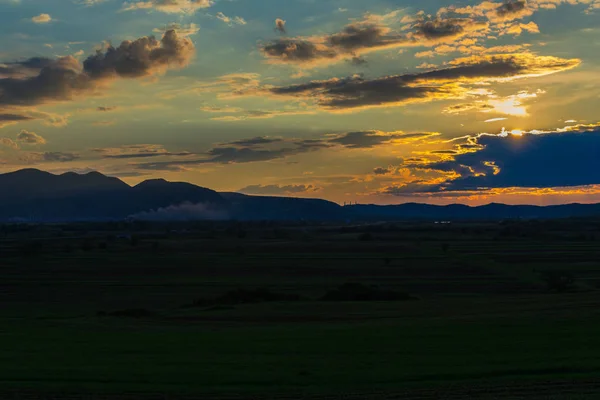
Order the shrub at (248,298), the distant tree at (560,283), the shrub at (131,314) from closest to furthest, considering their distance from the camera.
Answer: the shrub at (131,314) < the shrub at (248,298) < the distant tree at (560,283)

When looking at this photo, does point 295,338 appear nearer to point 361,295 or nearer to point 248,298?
point 248,298

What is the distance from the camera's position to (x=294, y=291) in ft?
217

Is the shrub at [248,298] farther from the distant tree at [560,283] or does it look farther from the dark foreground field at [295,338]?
the distant tree at [560,283]

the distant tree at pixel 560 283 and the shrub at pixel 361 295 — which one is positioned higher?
the distant tree at pixel 560 283

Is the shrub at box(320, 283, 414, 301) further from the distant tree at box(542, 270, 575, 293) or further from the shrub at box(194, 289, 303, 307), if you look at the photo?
the distant tree at box(542, 270, 575, 293)

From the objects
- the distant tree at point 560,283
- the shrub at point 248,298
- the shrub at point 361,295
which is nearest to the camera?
the shrub at point 248,298

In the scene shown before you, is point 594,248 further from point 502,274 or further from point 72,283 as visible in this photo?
point 72,283

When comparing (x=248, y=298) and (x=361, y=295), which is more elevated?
(x=361, y=295)

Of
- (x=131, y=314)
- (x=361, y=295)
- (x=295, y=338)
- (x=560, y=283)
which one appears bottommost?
(x=131, y=314)

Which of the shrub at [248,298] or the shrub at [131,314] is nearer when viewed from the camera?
the shrub at [131,314]

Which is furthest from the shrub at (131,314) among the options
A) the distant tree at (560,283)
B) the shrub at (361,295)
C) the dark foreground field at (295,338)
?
the distant tree at (560,283)

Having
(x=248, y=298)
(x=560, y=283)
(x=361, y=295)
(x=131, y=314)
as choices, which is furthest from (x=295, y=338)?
(x=560, y=283)

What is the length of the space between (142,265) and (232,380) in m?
72.4

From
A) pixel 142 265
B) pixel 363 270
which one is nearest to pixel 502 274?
pixel 363 270
